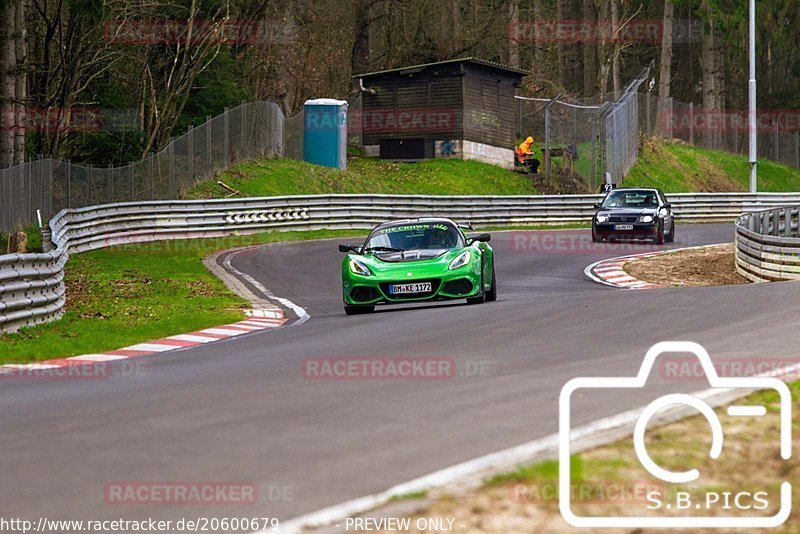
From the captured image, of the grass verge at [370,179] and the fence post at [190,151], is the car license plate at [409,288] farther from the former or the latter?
the fence post at [190,151]

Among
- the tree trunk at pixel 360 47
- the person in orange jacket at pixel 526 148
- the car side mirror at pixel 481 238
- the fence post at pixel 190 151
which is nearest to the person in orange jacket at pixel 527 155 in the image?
the person in orange jacket at pixel 526 148

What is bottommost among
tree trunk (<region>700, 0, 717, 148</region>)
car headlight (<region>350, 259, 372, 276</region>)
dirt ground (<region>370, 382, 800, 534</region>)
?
dirt ground (<region>370, 382, 800, 534</region>)

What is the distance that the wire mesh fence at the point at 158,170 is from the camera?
98.6ft

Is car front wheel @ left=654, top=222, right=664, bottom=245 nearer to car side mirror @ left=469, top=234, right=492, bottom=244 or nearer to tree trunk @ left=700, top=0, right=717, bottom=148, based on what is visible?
car side mirror @ left=469, top=234, right=492, bottom=244

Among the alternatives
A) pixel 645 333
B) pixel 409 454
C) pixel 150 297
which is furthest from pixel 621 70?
pixel 409 454

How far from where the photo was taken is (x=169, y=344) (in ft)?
50.8

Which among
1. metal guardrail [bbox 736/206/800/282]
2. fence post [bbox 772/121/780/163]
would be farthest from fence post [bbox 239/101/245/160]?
fence post [bbox 772/121/780/163]

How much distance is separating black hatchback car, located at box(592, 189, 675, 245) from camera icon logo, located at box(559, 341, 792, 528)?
23124 millimetres

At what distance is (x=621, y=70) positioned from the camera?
97750 millimetres

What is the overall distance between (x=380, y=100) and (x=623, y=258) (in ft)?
92.6

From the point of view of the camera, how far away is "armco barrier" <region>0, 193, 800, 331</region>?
A: 3259 centimetres

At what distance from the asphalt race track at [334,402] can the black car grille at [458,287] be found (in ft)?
2.44

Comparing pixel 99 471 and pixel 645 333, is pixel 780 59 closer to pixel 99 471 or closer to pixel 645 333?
pixel 645 333

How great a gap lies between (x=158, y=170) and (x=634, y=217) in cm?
1368
